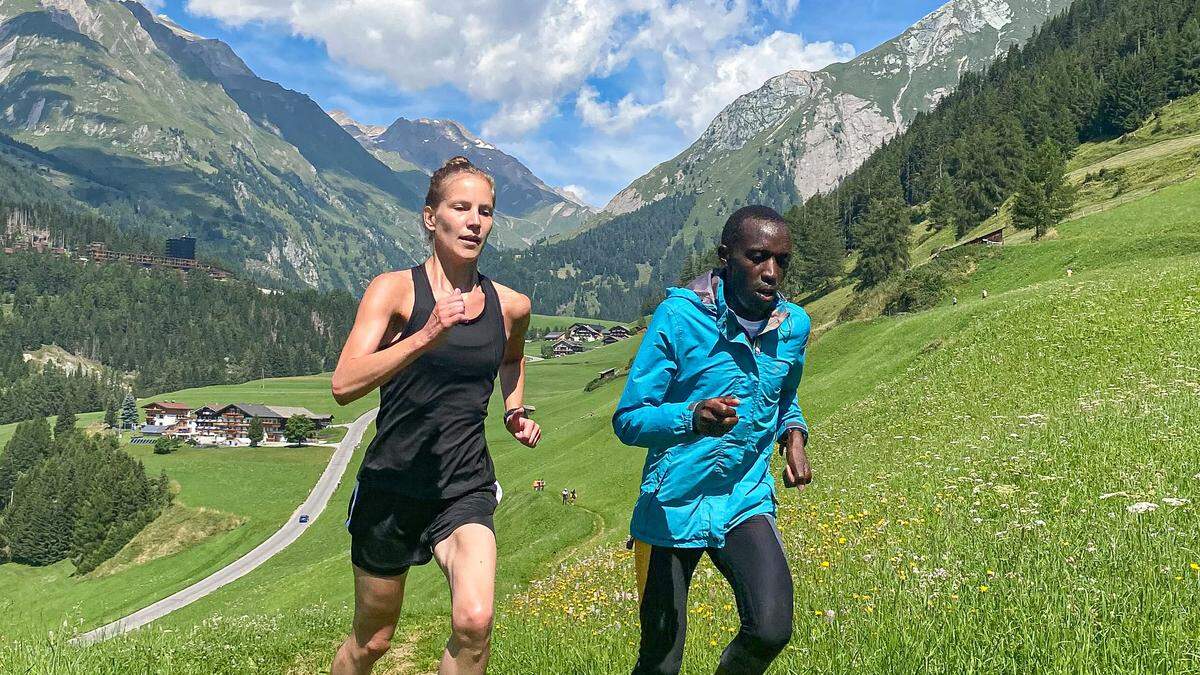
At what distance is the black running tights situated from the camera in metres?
4.41

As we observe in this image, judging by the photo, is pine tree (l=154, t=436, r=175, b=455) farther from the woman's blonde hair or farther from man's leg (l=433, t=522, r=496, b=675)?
man's leg (l=433, t=522, r=496, b=675)

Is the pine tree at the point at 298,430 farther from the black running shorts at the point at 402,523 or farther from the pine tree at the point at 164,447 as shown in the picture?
the black running shorts at the point at 402,523

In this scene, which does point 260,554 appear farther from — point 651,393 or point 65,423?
point 65,423

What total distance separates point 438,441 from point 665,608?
1.84 meters

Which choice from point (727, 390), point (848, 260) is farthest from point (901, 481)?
point (848, 260)

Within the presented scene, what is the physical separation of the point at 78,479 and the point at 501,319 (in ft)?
400

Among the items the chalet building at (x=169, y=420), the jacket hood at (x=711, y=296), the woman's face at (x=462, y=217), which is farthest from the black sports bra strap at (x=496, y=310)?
the chalet building at (x=169, y=420)

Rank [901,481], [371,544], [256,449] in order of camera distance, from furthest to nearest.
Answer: [256,449] → [901,481] → [371,544]

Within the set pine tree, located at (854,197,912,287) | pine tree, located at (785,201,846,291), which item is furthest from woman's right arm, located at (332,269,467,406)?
pine tree, located at (785,201,846,291)

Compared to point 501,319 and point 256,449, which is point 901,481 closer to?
point 501,319

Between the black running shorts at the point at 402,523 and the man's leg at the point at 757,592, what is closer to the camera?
the man's leg at the point at 757,592

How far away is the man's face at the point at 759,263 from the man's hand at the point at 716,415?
0.79 m

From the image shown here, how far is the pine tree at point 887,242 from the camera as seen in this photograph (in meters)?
83.0

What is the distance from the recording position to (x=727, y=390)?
480 cm
